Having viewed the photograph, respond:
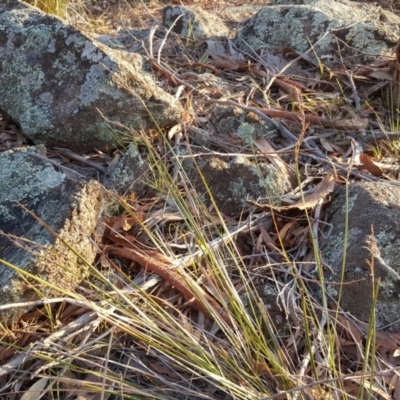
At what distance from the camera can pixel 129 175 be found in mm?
1960

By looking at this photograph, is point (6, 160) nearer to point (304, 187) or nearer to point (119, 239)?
point (119, 239)

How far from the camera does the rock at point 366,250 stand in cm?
156

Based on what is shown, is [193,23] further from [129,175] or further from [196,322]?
[196,322]

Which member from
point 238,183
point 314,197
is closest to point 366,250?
point 314,197

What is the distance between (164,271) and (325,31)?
183 cm

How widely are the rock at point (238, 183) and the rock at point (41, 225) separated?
0.43 metres

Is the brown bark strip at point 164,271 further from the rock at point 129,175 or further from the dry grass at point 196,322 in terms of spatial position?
the rock at point 129,175

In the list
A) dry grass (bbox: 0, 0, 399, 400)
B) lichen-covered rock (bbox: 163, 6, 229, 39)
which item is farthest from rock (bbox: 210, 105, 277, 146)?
lichen-covered rock (bbox: 163, 6, 229, 39)

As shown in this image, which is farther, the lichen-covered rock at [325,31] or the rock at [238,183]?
the lichen-covered rock at [325,31]

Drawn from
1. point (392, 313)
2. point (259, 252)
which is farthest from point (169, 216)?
point (392, 313)

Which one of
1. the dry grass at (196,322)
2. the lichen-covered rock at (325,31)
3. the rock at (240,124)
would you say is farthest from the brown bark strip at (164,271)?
the lichen-covered rock at (325,31)

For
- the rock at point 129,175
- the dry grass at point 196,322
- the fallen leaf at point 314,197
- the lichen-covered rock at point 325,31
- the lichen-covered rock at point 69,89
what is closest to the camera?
the dry grass at point 196,322

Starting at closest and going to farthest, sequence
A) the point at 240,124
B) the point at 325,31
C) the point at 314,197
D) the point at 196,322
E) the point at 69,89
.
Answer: the point at 196,322, the point at 314,197, the point at 69,89, the point at 240,124, the point at 325,31

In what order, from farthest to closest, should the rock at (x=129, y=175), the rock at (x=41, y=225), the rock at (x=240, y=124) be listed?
1. the rock at (x=240, y=124)
2. the rock at (x=129, y=175)
3. the rock at (x=41, y=225)
